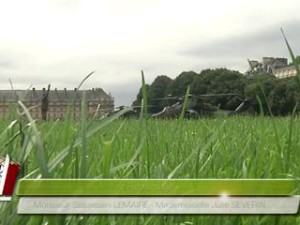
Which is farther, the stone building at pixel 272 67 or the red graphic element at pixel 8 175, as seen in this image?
the stone building at pixel 272 67

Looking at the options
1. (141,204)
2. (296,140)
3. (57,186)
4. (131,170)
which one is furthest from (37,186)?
(296,140)

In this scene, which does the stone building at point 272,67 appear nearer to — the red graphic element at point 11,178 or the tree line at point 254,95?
the tree line at point 254,95

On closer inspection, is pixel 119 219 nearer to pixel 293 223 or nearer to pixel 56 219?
pixel 56 219

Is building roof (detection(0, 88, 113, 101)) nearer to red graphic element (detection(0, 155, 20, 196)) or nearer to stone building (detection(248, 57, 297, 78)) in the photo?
red graphic element (detection(0, 155, 20, 196))

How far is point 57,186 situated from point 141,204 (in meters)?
0.11

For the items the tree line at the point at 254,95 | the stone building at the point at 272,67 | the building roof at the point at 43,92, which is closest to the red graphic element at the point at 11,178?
the building roof at the point at 43,92
